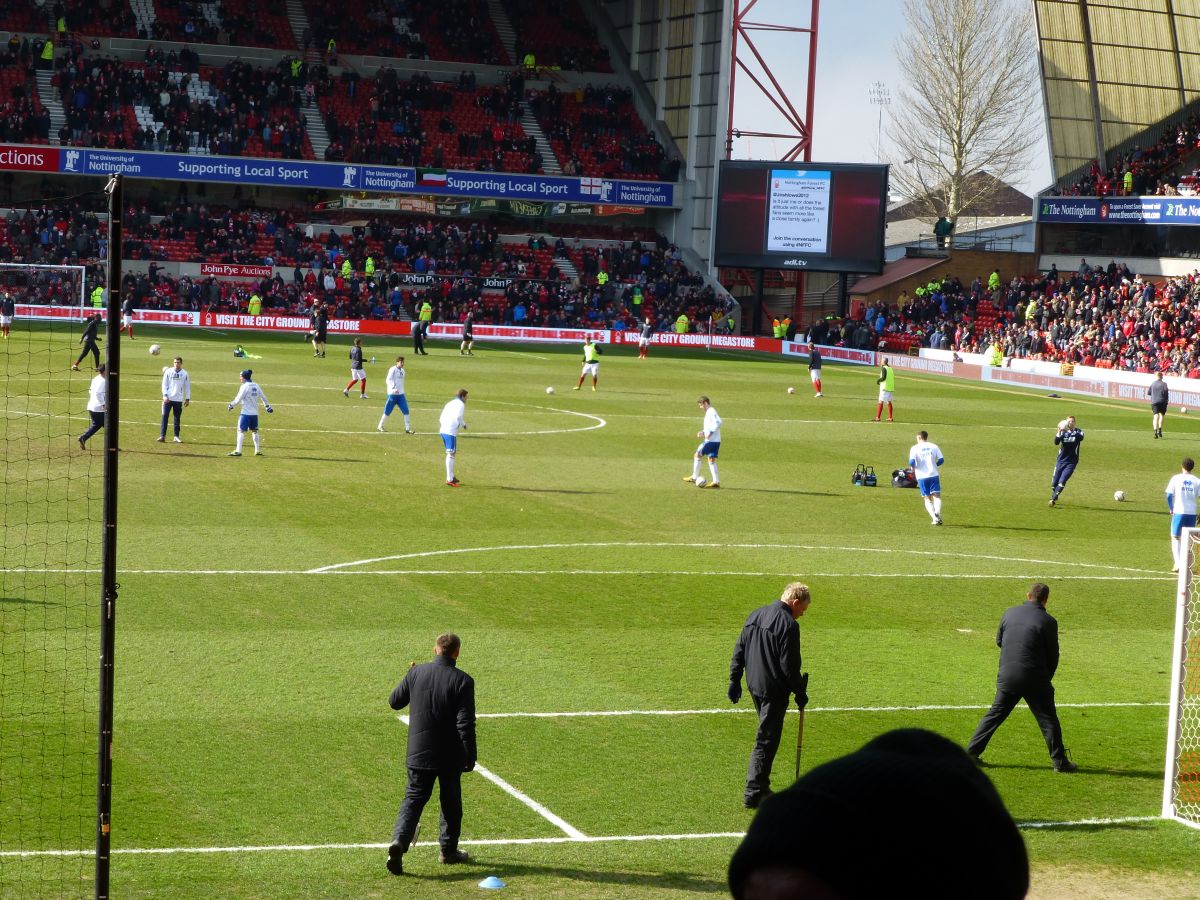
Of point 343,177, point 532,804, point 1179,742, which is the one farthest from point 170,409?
point 343,177

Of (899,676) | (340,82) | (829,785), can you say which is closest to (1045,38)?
(340,82)

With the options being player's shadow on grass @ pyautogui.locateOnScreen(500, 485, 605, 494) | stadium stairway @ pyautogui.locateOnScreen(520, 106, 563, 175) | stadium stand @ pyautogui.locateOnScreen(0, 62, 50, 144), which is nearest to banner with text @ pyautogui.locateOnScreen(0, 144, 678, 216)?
stadium stand @ pyautogui.locateOnScreen(0, 62, 50, 144)

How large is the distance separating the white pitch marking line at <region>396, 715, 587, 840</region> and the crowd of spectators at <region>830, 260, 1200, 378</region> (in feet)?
159

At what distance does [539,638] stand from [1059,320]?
53655 millimetres

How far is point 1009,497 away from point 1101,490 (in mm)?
2976

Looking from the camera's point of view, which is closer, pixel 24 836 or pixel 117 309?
pixel 117 309

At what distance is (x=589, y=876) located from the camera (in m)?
10.2

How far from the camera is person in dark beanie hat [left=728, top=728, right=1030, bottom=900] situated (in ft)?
6.11

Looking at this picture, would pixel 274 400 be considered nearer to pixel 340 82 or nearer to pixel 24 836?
pixel 24 836

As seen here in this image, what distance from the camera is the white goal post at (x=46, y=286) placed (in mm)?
55438

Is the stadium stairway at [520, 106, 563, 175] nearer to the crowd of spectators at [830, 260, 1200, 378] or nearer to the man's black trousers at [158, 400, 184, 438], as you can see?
the crowd of spectators at [830, 260, 1200, 378]

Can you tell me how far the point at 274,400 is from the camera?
40656 millimetres

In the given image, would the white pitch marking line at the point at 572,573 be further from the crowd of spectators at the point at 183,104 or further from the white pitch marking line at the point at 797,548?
the crowd of spectators at the point at 183,104

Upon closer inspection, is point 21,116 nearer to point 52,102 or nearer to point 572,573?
point 52,102
